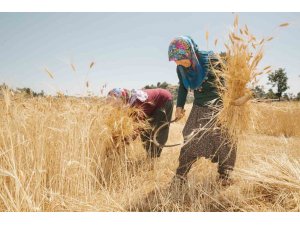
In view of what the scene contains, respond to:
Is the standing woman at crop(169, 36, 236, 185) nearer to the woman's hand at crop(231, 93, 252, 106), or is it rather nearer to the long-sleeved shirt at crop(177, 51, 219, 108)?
the long-sleeved shirt at crop(177, 51, 219, 108)

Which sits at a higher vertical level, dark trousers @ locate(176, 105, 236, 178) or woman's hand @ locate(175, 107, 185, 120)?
woman's hand @ locate(175, 107, 185, 120)

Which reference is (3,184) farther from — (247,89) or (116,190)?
(247,89)

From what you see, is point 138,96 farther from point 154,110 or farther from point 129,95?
point 154,110

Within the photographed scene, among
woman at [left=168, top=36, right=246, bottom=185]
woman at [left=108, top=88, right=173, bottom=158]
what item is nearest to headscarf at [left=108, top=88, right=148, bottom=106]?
woman at [left=108, top=88, right=173, bottom=158]

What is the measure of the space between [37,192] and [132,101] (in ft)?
4.85

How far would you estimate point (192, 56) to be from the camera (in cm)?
253

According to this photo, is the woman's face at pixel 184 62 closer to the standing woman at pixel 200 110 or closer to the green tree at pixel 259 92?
the standing woman at pixel 200 110

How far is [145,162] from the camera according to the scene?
3.11 meters

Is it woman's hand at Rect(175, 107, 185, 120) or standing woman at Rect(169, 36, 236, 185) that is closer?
standing woman at Rect(169, 36, 236, 185)

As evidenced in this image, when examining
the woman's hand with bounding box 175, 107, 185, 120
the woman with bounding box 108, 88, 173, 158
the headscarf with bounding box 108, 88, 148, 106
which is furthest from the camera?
the woman with bounding box 108, 88, 173, 158

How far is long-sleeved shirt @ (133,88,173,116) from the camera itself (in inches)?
132

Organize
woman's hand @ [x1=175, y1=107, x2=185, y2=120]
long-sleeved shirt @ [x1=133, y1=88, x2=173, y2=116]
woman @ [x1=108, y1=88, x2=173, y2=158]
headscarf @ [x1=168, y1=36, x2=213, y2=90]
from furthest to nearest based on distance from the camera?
long-sleeved shirt @ [x1=133, y1=88, x2=173, y2=116] < woman @ [x1=108, y1=88, x2=173, y2=158] < woman's hand @ [x1=175, y1=107, x2=185, y2=120] < headscarf @ [x1=168, y1=36, x2=213, y2=90]

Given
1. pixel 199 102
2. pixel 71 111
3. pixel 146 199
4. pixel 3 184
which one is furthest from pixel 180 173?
pixel 3 184

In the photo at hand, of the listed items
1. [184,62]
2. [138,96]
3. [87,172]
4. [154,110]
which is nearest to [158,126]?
[154,110]
